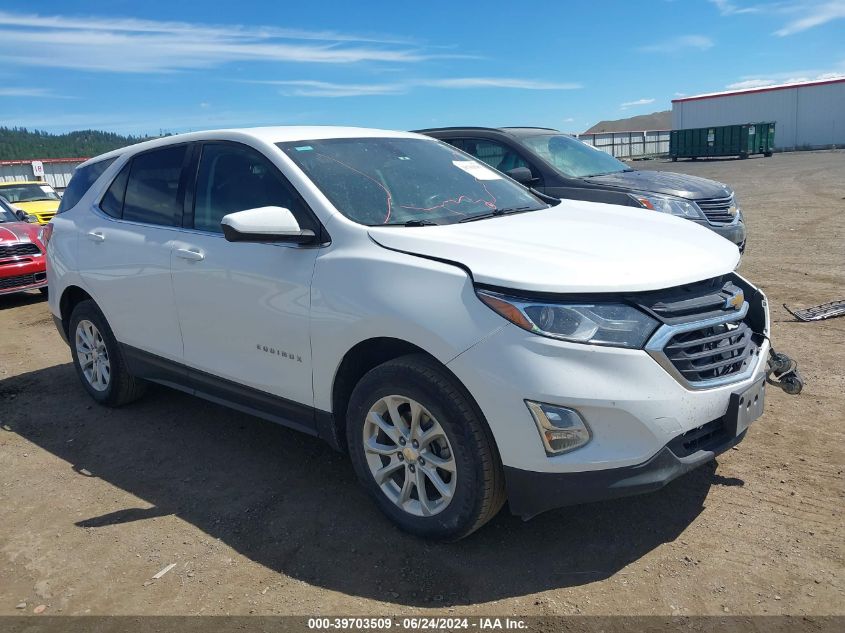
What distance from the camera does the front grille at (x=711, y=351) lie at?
8.88ft

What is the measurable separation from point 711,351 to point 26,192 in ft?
50.9

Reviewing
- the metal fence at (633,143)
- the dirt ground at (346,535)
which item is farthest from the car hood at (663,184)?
the metal fence at (633,143)

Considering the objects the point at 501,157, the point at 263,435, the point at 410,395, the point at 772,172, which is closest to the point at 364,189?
the point at 410,395

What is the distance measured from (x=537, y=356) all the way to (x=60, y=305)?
419 cm

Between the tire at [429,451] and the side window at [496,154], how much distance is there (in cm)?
508

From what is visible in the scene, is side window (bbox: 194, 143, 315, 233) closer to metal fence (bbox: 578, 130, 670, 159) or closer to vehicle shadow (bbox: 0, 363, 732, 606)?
vehicle shadow (bbox: 0, 363, 732, 606)

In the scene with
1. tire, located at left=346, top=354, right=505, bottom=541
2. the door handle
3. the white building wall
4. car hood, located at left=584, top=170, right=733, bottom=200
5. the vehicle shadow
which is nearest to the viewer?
tire, located at left=346, top=354, right=505, bottom=541

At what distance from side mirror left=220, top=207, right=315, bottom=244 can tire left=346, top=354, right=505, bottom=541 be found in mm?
773

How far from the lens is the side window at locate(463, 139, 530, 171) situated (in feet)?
25.5

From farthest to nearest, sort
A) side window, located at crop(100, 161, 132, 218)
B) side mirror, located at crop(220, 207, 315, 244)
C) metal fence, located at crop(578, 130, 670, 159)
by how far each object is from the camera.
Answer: metal fence, located at crop(578, 130, 670, 159)
side window, located at crop(100, 161, 132, 218)
side mirror, located at crop(220, 207, 315, 244)

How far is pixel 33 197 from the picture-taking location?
14656 mm

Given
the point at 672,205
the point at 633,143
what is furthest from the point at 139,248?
the point at 633,143

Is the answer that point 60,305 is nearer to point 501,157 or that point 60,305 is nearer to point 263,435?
point 263,435

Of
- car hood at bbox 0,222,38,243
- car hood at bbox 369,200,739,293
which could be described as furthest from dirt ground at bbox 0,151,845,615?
car hood at bbox 0,222,38,243
